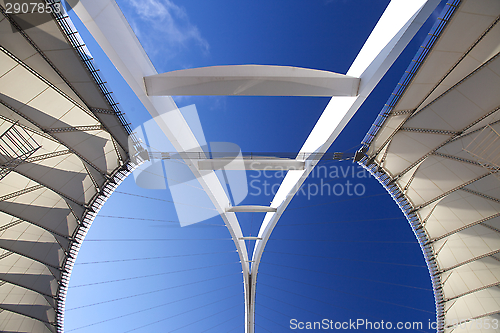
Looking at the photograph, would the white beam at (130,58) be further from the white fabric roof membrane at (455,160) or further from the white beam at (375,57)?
the white fabric roof membrane at (455,160)

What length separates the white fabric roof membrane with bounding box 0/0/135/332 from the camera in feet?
32.3

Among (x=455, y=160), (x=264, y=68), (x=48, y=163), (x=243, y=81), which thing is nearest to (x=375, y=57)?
(x=264, y=68)

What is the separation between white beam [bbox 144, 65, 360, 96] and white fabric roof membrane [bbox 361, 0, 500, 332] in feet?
17.5

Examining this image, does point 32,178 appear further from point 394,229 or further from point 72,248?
point 394,229

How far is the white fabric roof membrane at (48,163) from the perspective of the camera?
984 centimetres

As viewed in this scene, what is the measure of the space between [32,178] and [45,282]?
1252 centimetres

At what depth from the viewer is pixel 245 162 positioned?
622 inches

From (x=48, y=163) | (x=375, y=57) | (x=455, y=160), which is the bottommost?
(x=48, y=163)

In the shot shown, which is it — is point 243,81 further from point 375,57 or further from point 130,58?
point 375,57

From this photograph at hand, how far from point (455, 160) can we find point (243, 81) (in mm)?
15414

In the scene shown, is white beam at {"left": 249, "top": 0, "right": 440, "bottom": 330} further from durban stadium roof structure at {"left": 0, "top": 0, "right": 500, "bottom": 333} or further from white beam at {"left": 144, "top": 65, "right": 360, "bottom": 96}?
white beam at {"left": 144, "top": 65, "right": 360, "bottom": 96}

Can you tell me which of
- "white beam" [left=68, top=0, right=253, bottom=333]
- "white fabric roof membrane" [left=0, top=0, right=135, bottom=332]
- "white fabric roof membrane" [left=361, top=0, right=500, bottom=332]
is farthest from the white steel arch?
"white fabric roof membrane" [left=361, top=0, right=500, bottom=332]

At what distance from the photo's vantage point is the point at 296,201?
21297 millimetres

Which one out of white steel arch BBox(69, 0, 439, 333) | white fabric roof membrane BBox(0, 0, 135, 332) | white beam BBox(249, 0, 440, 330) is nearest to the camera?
white steel arch BBox(69, 0, 439, 333)
